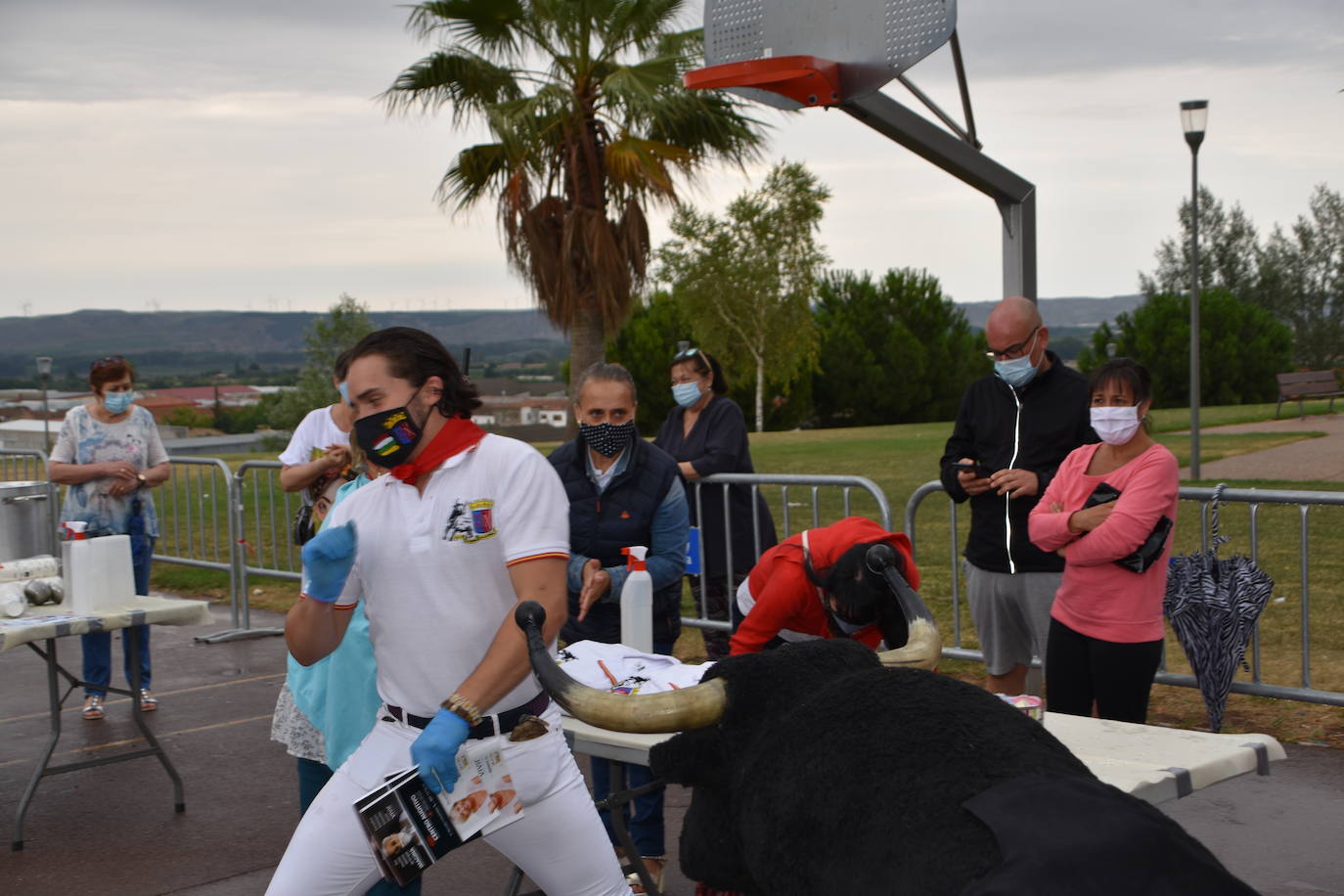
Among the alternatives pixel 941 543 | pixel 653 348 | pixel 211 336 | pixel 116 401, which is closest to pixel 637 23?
pixel 941 543

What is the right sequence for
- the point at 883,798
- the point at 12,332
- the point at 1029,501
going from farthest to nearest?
the point at 12,332
the point at 1029,501
the point at 883,798

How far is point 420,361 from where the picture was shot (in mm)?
2996

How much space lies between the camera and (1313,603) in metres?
9.33

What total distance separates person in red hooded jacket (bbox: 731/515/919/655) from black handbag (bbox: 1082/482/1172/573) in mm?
1019

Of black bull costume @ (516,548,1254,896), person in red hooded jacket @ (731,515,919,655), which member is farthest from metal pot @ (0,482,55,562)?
black bull costume @ (516,548,1254,896)

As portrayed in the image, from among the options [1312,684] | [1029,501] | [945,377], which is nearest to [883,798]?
[1029,501]

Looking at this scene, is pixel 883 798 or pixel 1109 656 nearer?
pixel 883 798

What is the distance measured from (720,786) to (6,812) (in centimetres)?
492

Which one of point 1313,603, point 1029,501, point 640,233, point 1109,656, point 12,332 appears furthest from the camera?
point 12,332

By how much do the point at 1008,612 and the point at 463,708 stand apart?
3.16 m

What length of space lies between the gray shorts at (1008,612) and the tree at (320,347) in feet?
143

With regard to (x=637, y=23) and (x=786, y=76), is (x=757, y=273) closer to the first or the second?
(x=637, y=23)

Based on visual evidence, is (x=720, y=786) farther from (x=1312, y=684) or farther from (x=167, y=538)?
(x=167, y=538)

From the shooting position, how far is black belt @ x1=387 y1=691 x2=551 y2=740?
2.83m
